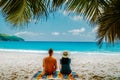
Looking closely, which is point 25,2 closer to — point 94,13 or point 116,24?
point 94,13

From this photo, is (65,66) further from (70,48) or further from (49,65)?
(70,48)

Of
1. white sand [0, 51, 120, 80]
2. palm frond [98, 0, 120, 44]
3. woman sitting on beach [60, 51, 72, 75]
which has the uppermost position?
palm frond [98, 0, 120, 44]

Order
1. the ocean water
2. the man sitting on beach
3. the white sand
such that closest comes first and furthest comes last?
1. the man sitting on beach
2. the white sand
3. the ocean water

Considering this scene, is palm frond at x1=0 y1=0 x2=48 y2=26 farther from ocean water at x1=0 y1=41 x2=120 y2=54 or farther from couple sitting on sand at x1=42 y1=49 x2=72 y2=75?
ocean water at x1=0 y1=41 x2=120 y2=54

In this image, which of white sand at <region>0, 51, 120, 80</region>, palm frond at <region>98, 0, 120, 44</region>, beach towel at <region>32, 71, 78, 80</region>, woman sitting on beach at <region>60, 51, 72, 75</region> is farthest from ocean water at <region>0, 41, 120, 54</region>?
palm frond at <region>98, 0, 120, 44</region>

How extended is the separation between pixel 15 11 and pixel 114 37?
1.43m

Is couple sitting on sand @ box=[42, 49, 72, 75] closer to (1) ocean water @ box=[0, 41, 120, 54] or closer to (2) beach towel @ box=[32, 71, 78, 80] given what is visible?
(2) beach towel @ box=[32, 71, 78, 80]

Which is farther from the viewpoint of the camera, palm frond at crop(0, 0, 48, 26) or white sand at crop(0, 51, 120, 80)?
white sand at crop(0, 51, 120, 80)

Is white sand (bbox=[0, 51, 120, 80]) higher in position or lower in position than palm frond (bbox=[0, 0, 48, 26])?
lower

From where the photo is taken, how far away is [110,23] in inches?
125

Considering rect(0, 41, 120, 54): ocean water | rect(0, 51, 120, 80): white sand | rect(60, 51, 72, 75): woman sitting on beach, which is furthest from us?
rect(0, 41, 120, 54): ocean water

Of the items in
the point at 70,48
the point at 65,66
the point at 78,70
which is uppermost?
the point at 70,48

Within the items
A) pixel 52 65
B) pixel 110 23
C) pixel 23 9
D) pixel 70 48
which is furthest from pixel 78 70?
pixel 70 48

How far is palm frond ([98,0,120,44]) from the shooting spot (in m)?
3.06
